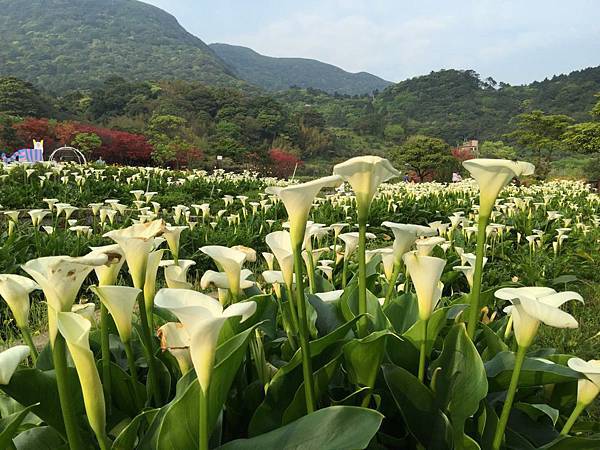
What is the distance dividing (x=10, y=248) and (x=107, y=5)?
7201 inches

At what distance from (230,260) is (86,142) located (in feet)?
92.3

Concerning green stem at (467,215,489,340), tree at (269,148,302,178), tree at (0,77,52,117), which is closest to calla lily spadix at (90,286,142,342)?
green stem at (467,215,489,340)

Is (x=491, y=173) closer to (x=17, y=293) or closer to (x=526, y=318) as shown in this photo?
(x=526, y=318)

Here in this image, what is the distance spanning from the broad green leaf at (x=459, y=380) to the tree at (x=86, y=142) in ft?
91.7

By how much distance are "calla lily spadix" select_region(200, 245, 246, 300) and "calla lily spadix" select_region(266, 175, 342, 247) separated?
9.1 inches

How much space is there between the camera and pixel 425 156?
29.5 m

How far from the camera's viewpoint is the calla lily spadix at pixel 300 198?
91 cm

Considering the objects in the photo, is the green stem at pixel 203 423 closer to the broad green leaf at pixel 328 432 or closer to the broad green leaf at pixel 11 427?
the broad green leaf at pixel 328 432

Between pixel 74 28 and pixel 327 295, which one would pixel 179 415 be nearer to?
pixel 327 295

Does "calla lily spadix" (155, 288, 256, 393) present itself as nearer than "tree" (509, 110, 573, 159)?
Yes

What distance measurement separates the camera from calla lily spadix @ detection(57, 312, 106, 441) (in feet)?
2.60

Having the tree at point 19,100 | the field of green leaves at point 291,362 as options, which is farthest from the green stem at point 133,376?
the tree at point 19,100

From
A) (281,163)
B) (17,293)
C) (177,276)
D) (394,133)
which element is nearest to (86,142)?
(281,163)

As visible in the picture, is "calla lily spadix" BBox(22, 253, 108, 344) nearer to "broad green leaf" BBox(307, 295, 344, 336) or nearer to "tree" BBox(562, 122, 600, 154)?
"broad green leaf" BBox(307, 295, 344, 336)
